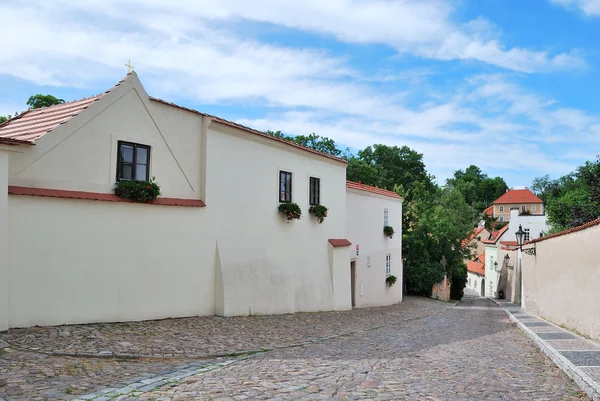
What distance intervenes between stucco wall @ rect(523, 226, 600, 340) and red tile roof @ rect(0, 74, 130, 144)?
1152 cm

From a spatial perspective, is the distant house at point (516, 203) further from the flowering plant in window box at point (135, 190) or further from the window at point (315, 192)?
the flowering plant in window box at point (135, 190)

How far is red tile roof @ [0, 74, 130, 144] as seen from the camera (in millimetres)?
10170

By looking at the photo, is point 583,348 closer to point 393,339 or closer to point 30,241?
point 393,339

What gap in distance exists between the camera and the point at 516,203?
93688 millimetres

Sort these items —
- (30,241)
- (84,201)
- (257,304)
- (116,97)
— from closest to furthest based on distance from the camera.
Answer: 1. (30,241)
2. (84,201)
3. (116,97)
4. (257,304)

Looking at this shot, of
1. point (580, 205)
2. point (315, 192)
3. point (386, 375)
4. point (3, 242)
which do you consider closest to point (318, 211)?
point (315, 192)

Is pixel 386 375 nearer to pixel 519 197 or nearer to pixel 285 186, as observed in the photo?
pixel 285 186

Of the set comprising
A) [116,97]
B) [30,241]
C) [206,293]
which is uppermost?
[116,97]

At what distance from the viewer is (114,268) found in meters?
10.5

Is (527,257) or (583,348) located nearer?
(583,348)

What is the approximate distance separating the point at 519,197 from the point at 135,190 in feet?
313

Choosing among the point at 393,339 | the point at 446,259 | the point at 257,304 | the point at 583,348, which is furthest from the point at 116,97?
the point at 446,259

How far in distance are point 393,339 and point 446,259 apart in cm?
2405

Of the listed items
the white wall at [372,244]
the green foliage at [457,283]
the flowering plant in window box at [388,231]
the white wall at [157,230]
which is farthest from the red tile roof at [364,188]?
the green foliage at [457,283]
